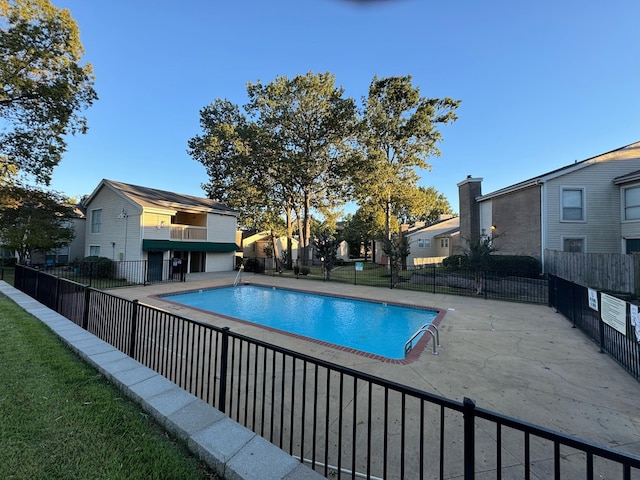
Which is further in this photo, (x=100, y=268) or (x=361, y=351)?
(x=100, y=268)

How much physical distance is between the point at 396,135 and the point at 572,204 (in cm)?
1298

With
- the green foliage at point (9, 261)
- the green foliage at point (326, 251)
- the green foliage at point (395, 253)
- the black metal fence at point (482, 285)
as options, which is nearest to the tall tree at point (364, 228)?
the green foliage at point (326, 251)

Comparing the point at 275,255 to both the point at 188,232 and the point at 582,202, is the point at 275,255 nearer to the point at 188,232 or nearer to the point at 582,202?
the point at 188,232

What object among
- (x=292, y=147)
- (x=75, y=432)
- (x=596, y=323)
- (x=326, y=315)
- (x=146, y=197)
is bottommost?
(x=326, y=315)

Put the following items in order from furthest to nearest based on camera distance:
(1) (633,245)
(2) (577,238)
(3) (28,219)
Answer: (3) (28,219) < (2) (577,238) < (1) (633,245)

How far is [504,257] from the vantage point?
16.5m

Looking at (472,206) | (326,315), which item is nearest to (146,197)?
(326,315)

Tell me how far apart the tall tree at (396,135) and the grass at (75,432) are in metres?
21.4

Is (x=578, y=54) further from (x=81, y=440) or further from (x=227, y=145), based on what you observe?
(x=227, y=145)

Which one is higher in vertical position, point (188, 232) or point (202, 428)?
point (188, 232)

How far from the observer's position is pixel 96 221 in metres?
20.5

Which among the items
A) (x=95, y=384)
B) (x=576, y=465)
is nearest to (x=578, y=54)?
(x=576, y=465)

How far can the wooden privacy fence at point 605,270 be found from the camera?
10.7 meters

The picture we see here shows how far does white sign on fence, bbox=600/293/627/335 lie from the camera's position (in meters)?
4.55
